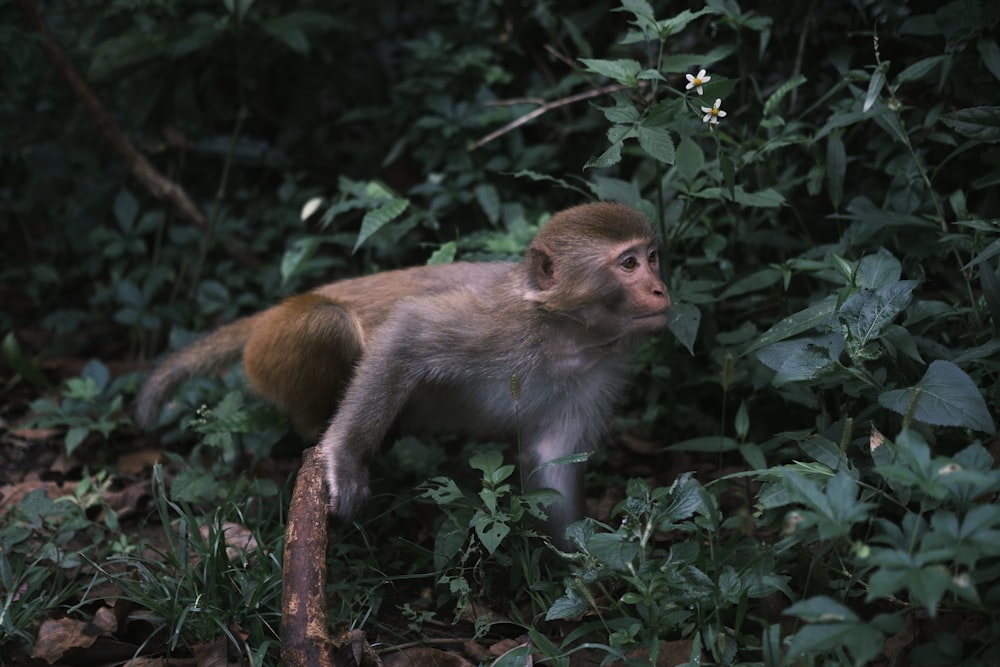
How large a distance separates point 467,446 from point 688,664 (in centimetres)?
216

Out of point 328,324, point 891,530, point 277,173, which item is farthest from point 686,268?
point 277,173

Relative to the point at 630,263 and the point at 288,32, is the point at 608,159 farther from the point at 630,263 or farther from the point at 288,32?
the point at 288,32

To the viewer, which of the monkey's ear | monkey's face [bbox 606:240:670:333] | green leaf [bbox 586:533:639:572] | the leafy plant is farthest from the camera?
the leafy plant

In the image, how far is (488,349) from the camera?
401 centimetres

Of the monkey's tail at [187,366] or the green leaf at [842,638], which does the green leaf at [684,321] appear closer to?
the green leaf at [842,638]

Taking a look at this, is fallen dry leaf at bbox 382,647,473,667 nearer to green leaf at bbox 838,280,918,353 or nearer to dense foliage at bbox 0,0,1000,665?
dense foliage at bbox 0,0,1000,665

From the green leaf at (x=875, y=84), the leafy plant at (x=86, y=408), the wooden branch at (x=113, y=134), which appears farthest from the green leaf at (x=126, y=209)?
the green leaf at (x=875, y=84)

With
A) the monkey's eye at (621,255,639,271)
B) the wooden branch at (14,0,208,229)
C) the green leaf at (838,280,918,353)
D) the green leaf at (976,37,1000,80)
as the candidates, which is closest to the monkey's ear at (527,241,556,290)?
the monkey's eye at (621,255,639,271)

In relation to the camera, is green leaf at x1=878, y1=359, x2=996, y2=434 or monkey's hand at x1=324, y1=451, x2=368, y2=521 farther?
monkey's hand at x1=324, y1=451, x2=368, y2=521

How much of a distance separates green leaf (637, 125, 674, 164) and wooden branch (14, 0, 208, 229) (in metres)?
3.72

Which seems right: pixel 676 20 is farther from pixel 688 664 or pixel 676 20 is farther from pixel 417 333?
pixel 688 664

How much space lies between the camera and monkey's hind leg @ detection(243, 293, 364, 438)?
425 centimetres

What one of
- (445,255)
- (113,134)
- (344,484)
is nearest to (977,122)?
(445,255)

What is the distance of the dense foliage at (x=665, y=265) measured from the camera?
3.16 meters
